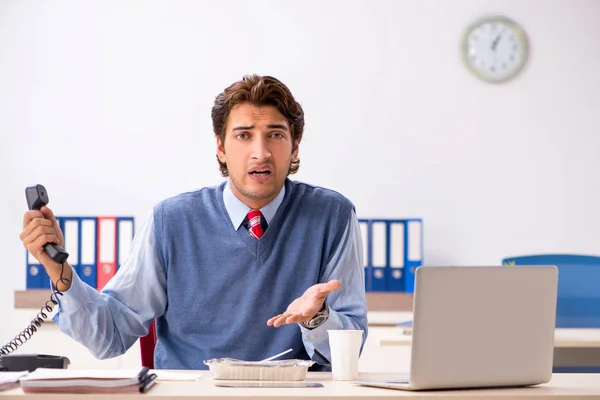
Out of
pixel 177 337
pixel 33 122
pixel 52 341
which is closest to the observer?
pixel 177 337

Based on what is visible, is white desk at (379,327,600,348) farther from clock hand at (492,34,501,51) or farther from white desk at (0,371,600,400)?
clock hand at (492,34,501,51)

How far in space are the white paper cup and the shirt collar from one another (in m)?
0.59

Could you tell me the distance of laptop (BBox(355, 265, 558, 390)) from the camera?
142 cm

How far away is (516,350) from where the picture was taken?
1.51 metres

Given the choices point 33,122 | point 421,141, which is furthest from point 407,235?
point 33,122

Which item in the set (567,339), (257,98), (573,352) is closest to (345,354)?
(257,98)

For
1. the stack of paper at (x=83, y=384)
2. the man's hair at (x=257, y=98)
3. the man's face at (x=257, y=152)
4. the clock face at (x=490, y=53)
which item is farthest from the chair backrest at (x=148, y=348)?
the clock face at (x=490, y=53)

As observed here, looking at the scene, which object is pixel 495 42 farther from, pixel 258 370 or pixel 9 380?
pixel 9 380

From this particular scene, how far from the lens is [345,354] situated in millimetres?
1672

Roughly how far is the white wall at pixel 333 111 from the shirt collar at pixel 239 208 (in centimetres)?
196

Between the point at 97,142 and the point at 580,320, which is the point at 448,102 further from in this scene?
the point at 97,142

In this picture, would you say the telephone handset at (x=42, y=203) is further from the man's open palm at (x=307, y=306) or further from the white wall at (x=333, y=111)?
the white wall at (x=333, y=111)

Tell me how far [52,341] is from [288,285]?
1820mm

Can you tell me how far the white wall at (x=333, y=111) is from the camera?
4203mm
